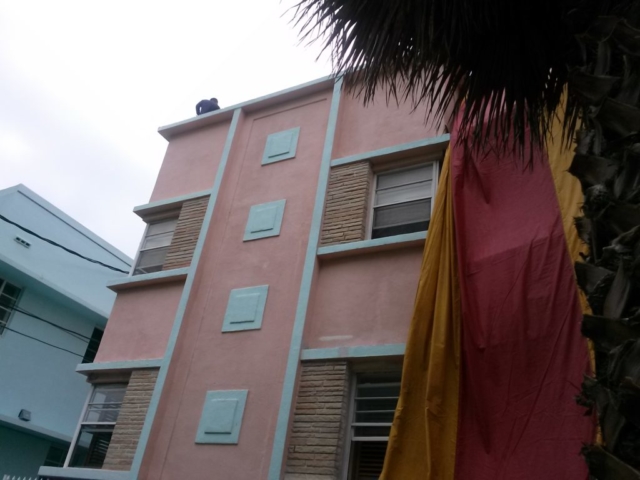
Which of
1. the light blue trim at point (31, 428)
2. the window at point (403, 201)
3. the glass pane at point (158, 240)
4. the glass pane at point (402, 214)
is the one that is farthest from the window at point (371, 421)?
the light blue trim at point (31, 428)

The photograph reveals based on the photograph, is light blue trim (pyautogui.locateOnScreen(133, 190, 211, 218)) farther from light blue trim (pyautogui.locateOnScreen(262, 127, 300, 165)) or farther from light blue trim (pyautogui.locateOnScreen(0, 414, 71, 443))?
light blue trim (pyautogui.locateOnScreen(0, 414, 71, 443))

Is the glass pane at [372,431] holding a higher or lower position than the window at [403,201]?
lower

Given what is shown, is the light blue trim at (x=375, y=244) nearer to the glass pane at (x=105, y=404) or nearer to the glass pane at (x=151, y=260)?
the glass pane at (x=151, y=260)

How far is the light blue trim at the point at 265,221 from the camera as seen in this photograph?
28.8 feet

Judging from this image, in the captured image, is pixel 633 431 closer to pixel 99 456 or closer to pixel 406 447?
pixel 406 447

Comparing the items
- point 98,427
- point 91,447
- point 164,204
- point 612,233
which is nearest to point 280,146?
point 164,204

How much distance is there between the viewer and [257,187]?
376 inches

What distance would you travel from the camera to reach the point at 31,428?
46.1 ft

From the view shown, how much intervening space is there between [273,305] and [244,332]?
21.0 inches

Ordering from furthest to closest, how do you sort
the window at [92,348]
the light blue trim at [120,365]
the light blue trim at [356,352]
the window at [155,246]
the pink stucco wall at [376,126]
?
the window at [92,348] → the window at [155,246] → the pink stucco wall at [376,126] → the light blue trim at [120,365] → the light blue trim at [356,352]

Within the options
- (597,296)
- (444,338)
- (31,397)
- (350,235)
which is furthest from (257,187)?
(31,397)

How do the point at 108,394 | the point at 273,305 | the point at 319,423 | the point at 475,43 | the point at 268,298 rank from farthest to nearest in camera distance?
the point at 108,394 → the point at 268,298 → the point at 273,305 → the point at 319,423 → the point at 475,43

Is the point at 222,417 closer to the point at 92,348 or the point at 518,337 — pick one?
the point at 518,337

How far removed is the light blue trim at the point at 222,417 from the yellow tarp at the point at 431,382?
8.05 ft
